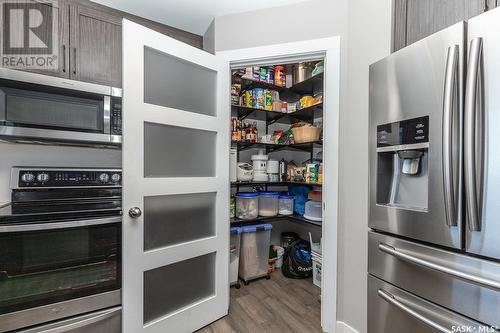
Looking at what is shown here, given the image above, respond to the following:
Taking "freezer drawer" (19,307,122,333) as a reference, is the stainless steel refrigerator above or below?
above

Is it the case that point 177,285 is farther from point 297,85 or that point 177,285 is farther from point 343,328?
point 297,85

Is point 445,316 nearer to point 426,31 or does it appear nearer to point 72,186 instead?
point 426,31

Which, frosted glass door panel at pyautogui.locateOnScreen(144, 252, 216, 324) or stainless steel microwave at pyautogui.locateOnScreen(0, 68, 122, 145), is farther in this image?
frosted glass door panel at pyautogui.locateOnScreen(144, 252, 216, 324)

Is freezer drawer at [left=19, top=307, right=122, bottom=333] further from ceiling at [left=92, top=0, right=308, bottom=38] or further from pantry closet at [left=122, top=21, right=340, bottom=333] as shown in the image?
ceiling at [left=92, top=0, right=308, bottom=38]

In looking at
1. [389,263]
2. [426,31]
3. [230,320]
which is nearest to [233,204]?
[230,320]

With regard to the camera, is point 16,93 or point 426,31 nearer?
point 426,31

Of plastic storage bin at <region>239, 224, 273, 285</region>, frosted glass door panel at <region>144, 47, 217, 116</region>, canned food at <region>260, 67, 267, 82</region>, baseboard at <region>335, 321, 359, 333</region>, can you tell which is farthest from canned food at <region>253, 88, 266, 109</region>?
baseboard at <region>335, 321, 359, 333</region>

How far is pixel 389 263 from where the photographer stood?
1.13m

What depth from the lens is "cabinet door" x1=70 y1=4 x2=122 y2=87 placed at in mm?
1543

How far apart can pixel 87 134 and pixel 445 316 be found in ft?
6.86

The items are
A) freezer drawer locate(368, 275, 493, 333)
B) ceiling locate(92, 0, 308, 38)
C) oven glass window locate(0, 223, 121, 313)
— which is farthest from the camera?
ceiling locate(92, 0, 308, 38)

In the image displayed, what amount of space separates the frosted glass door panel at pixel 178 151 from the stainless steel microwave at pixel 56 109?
0.25 metres

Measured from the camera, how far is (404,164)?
109 centimetres

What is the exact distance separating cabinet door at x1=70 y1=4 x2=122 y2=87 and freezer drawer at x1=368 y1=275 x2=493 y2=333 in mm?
2245
